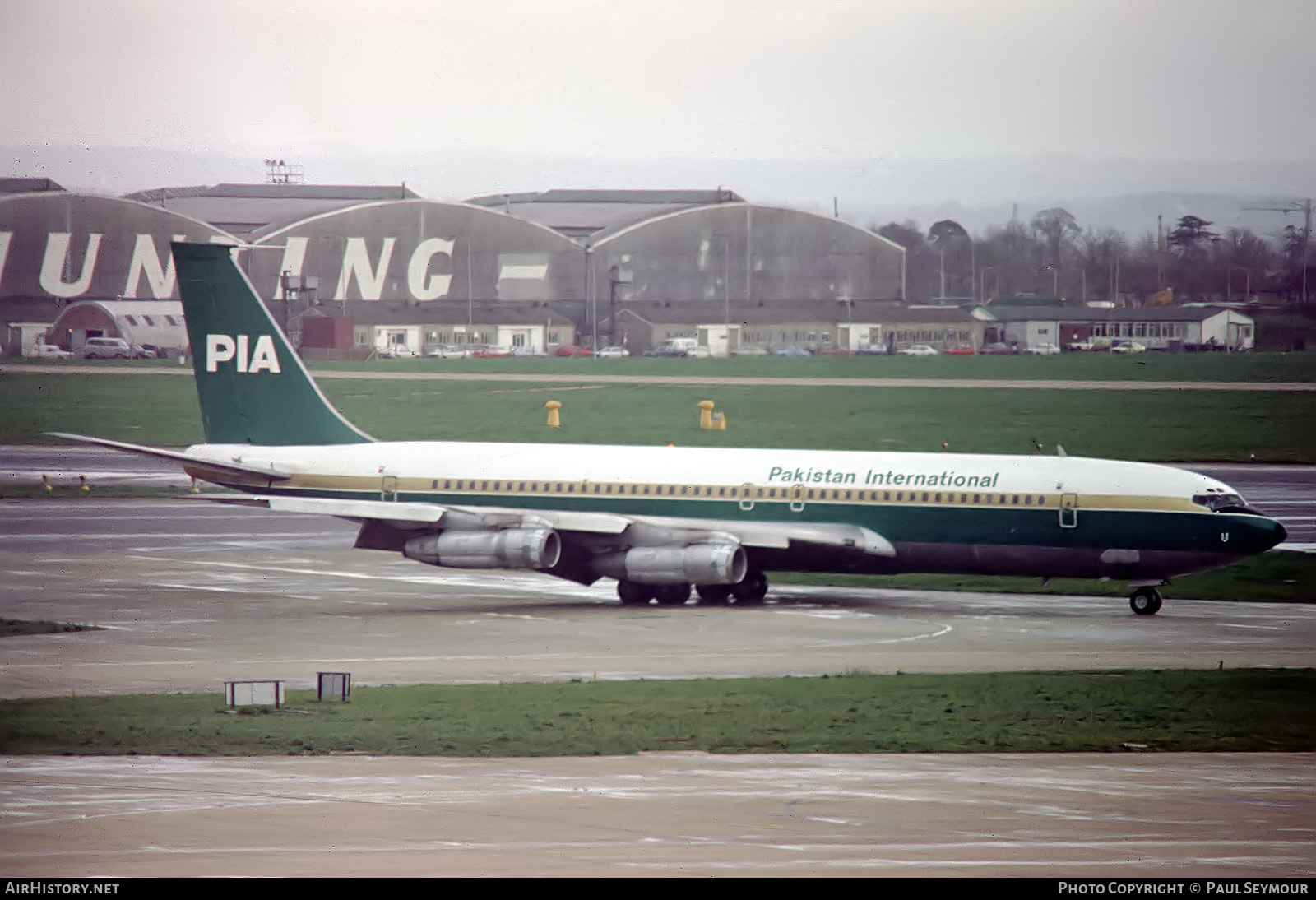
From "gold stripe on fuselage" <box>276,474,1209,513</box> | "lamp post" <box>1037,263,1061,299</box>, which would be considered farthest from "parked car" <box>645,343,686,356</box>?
"gold stripe on fuselage" <box>276,474,1209,513</box>

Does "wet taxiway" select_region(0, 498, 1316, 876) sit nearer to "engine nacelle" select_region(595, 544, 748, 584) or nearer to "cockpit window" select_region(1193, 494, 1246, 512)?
"engine nacelle" select_region(595, 544, 748, 584)

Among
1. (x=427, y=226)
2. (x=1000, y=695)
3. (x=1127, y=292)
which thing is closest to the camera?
(x=1000, y=695)

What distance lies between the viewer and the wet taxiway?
56.3 ft

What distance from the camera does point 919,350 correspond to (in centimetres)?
7606

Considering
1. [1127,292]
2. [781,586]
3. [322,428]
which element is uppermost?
[1127,292]

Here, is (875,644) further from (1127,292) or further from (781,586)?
(1127,292)

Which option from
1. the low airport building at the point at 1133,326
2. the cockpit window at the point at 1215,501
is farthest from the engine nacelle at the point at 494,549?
the low airport building at the point at 1133,326

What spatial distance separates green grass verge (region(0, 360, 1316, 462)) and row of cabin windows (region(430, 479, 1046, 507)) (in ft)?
89.2

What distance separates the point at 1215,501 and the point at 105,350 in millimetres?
54845

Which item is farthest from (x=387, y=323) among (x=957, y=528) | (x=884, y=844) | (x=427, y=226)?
(x=884, y=844)

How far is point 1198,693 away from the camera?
27219 mm

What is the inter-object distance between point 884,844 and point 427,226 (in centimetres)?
8127

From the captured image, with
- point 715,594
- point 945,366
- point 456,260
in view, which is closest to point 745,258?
point 945,366

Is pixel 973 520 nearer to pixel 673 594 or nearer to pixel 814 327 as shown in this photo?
pixel 673 594
